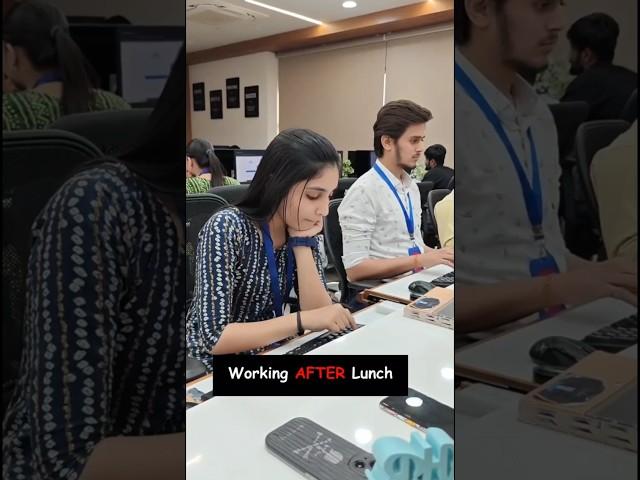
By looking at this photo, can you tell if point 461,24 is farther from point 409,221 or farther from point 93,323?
point 409,221

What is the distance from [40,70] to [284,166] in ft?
1.62

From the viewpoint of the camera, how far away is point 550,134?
25 cm

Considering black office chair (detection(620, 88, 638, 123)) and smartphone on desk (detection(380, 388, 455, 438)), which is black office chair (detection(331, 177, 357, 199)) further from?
black office chair (detection(620, 88, 638, 123))

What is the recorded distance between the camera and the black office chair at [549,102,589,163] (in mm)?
245

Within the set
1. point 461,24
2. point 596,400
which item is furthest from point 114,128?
point 596,400

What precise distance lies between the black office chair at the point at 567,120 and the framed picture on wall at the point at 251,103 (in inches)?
18.7

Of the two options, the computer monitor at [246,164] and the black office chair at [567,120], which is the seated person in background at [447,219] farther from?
the computer monitor at [246,164]

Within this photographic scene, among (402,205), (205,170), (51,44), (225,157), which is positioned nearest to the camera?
(51,44)

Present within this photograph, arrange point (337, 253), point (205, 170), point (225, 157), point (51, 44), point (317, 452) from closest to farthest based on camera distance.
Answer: point (51, 44) → point (317, 452) → point (205, 170) → point (225, 157) → point (337, 253)

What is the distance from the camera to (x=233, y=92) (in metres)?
0.65

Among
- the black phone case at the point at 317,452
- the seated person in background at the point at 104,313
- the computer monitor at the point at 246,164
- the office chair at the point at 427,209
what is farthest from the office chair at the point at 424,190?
the seated person in background at the point at 104,313

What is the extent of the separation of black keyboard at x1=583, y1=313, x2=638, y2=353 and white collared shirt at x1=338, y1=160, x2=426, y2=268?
58 centimetres

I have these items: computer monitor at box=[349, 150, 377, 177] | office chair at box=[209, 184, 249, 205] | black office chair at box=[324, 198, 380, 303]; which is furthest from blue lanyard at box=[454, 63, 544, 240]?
black office chair at box=[324, 198, 380, 303]

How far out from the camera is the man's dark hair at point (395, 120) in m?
0.60
